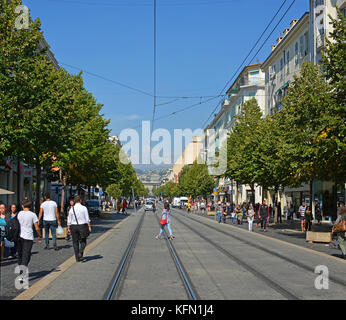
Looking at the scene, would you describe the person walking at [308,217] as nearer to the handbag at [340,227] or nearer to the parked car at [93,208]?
the handbag at [340,227]

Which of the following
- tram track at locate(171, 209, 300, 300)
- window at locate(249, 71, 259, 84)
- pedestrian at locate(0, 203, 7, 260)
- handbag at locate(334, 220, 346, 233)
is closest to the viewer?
tram track at locate(171, 209, 300, 300)

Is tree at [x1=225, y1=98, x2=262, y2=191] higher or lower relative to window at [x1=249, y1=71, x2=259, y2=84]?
lower

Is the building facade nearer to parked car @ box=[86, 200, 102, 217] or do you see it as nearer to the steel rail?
parked car @ box=[86, 200, 102, 217]

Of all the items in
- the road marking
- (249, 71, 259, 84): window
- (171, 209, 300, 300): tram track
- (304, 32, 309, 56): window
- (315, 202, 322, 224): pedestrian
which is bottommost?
(171, 209, 300, 300): tram track

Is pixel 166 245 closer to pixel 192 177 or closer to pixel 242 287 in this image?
pixel 242 287

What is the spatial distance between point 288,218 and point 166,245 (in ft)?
102

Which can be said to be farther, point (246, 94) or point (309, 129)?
point (246, 94)

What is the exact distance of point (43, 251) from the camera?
674 inches

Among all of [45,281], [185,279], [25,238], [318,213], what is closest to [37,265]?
[25,238]

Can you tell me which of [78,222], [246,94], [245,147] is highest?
[246,94]

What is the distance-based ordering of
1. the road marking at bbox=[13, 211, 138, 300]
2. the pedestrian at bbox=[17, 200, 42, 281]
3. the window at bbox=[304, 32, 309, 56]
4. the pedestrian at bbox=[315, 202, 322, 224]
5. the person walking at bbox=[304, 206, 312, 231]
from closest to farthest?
1. the road marking at bbox=[13, 211, 138, 300]
2. the pedestrian at bbox=[17, 200, 42, 281]
3. the person walking at bbox=[304, 206, 312, 231]
4. the pedestrian at bbox=[315, 202, 322, 224]
5. the window at bbox=[304, 32, 309, 56]

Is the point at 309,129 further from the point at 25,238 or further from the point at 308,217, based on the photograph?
the point at 25,238

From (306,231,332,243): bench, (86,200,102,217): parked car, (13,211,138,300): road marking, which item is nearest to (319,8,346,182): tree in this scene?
(306,231,332,243): bench

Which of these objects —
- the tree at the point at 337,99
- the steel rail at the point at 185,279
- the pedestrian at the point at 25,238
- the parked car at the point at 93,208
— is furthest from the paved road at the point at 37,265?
the parked car at the point at 93,208
